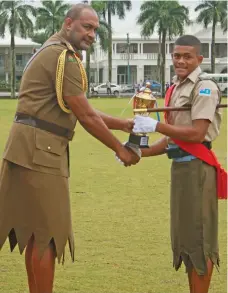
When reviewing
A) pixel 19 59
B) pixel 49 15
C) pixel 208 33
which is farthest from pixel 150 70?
pixel 49 15

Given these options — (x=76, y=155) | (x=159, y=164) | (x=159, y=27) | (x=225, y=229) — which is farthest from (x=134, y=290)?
(x=159, y=27)

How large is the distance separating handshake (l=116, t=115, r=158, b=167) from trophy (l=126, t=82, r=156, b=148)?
1.6 inches

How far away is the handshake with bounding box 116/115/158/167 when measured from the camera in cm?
450

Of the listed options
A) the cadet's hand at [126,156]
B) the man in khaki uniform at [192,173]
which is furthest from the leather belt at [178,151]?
the cadet's hand at [126,156]

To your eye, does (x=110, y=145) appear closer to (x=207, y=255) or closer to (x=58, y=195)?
(x=58, y=195)

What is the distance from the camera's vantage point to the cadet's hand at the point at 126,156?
466cm

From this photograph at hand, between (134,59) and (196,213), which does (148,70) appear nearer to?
(134,59)

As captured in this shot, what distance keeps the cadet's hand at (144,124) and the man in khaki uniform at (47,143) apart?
168mm

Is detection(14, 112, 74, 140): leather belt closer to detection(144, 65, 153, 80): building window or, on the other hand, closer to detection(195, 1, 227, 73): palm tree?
detection(195, 1, 227, 73): palm tree

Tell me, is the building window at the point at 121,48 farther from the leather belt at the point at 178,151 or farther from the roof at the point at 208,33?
the leather belt at the point at 178,151

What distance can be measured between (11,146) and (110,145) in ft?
2.04

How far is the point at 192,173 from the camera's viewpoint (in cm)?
466

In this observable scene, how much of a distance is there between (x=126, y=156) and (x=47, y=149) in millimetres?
532

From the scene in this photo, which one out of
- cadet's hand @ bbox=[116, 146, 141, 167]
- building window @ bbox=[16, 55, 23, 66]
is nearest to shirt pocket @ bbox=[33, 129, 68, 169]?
cadet's hand @ bbox=[116, 146, 141, 167]
